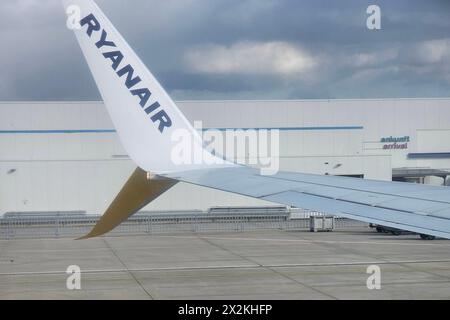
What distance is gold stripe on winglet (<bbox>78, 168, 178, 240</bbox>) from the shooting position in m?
8.20

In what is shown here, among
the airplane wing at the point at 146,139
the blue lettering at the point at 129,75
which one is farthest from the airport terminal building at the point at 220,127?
the blue lettering at the point at 129,75

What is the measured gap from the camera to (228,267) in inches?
819

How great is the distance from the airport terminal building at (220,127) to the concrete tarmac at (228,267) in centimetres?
1420

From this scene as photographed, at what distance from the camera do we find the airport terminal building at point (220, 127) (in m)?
45.8

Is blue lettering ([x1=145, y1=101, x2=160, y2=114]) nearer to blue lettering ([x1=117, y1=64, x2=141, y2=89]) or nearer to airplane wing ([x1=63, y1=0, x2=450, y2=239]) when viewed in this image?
airplane wing ([x1=63, y1=0, x2=450, y2=239])

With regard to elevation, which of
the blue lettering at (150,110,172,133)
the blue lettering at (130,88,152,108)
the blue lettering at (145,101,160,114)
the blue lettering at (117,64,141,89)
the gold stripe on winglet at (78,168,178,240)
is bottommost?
the gold stripe on winglet at (78,168,178,240)

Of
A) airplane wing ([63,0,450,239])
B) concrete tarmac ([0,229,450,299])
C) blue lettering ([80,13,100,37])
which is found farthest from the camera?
concrete tarmac ([0,229,450,299])

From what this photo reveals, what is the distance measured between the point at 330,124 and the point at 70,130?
18.3 meters

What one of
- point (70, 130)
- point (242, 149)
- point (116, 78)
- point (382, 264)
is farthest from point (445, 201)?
point (70, 130)

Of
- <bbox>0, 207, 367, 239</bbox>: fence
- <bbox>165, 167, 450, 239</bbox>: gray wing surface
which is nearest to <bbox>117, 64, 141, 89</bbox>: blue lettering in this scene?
<bbox>165, 167, 450, 239</bbox>: gray wing surface

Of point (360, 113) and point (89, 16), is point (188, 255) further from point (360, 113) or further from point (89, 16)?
point (360, 113)

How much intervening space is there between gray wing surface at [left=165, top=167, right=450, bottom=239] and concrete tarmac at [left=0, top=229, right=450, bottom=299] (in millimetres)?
6520

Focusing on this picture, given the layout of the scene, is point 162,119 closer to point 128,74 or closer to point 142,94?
point 142,94

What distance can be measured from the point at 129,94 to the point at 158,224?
32.8 metres
